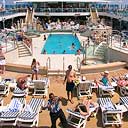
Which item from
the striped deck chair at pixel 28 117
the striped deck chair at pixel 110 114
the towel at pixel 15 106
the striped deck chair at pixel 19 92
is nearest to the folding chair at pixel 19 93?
the striped deck chair at pixel 19 92

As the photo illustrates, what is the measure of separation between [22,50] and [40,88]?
26.1 ft

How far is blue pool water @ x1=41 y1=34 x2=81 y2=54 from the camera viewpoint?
21.5 metres

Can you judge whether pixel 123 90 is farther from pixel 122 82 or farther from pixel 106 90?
pixel 106 90

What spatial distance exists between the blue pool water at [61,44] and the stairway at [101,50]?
9.51ft

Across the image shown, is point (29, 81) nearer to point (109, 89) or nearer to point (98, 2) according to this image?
point (109, 89)

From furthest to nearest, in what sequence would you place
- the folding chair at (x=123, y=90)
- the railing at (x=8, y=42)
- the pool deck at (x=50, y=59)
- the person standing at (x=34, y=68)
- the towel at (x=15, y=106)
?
the railing at (x=8, y=42) < the pool deck at (x=50, y=59) < the person standing at (x=34, y=68) < the folding chair at (x=123, y=90) < the towel at (x=15, y=106)

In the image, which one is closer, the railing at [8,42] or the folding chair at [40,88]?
the folding chair at [40,88]

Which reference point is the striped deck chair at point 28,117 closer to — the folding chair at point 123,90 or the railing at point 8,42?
the folding chair at point 123,90

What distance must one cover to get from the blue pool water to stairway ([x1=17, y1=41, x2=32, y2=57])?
210 centimetres

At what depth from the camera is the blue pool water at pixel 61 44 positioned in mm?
21539

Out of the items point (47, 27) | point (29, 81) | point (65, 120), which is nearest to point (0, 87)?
point (29, 81)

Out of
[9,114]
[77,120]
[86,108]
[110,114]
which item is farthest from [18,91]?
[110,114]

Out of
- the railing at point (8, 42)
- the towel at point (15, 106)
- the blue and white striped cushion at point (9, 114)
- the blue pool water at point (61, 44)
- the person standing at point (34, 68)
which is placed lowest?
the blue pool water at point (61, 44)

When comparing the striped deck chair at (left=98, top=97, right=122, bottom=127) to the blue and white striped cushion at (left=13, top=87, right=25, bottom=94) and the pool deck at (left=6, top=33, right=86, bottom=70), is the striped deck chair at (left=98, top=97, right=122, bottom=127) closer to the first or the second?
the blue and white striped cushion at (left=13, top=87, right=25, bottom=94)
